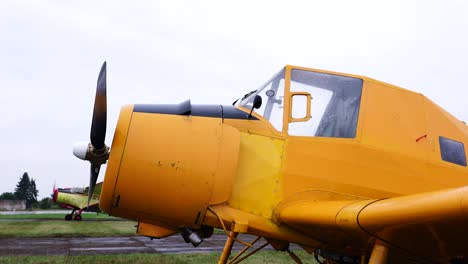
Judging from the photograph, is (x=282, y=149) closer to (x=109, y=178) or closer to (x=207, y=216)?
(x=207, y=216)

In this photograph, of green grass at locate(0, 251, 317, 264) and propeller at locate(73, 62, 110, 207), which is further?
green grass at locate(0, 251, 317, 264)

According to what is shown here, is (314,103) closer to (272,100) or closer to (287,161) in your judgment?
(272,100)

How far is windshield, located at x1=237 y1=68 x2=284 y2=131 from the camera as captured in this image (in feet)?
15.8

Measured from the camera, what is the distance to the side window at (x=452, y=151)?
498 cm

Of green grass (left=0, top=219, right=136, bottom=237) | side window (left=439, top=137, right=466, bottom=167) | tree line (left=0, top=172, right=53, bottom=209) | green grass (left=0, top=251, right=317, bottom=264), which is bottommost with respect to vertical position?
tree line (left=0, top=172, right=53, bottom=209)

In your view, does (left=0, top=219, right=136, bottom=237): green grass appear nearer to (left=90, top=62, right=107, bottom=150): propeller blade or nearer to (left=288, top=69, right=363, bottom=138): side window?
(left=90, top=62, right=107, bottom=150): propeller blade

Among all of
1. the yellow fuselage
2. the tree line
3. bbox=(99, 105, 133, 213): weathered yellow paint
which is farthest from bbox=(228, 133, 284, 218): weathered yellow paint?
the tree line

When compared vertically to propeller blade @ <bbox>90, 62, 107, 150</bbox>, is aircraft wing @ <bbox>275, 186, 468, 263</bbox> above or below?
below

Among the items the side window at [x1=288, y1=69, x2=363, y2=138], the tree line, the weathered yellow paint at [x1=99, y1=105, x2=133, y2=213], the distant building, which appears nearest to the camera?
the weathered yellow paint at [x1=99, y1=105, x2=133, y2=213]

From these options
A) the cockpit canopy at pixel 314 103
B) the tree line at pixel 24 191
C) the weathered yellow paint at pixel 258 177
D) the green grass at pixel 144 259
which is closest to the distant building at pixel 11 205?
the tree line at pixel 24 191

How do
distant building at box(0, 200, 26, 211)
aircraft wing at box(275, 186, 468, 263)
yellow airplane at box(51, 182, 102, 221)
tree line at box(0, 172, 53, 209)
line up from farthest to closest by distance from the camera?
1. tree line at box(0, 172, 53, 209)
2. distant building at box(0, 200, 26, 211)
3. yellow airplane at box(51, 182, 102, 221)
4. aircraft wing at box(275, 186, 468, 263)

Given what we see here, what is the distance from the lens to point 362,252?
445 centimetres

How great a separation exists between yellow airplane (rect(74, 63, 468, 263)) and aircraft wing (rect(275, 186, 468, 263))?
Result: 3cm

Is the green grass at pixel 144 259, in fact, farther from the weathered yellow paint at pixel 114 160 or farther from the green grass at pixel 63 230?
the green grass at pixel 63 230
